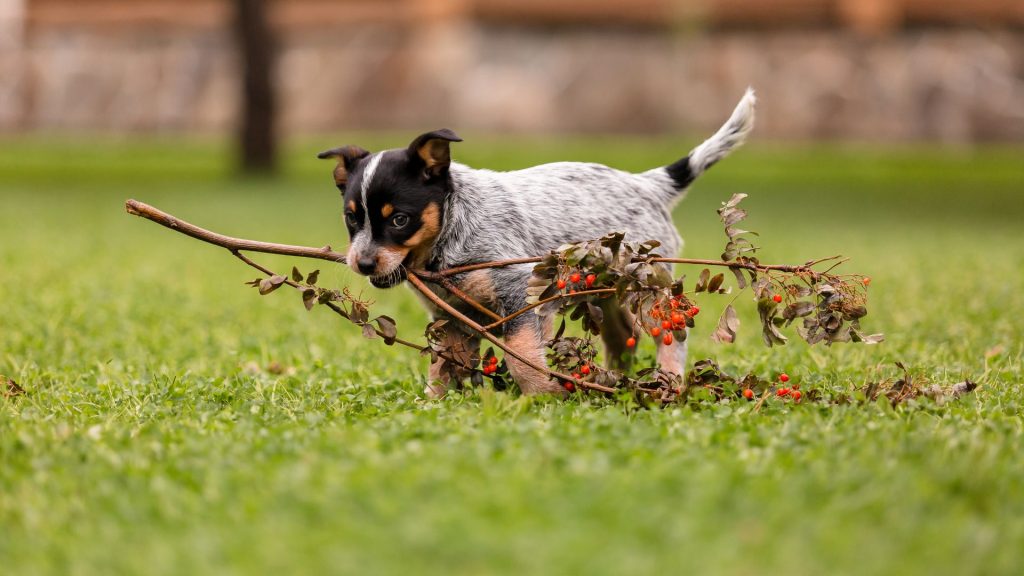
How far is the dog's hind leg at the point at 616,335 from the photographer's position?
5.64 meters

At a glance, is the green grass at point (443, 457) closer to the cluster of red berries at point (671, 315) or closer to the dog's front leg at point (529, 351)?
the dog's front leg at point (529, 351)

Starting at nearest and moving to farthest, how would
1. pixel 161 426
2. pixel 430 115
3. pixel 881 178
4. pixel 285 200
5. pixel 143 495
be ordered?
1. pixel 143 495
2. pixel 161 426
3. pixel 285 200
4. pixel 881 178
5. pixel 430 115

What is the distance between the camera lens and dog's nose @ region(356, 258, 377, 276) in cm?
473

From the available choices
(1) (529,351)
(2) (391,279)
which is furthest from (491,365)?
(2) (391,279)

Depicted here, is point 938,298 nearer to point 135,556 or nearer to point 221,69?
point 135,556

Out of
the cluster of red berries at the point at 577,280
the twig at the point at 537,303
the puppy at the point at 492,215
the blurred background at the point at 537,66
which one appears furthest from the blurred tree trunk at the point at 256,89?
the cluster of red berries at the point at 577,280

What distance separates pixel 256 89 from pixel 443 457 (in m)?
16.3

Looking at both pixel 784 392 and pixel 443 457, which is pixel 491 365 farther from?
pixel 443 457

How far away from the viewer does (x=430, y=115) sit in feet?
87.8

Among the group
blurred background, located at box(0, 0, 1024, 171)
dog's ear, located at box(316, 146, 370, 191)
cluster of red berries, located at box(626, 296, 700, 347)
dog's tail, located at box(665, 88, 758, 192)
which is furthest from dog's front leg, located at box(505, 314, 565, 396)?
blurred background, located at box(0, 0, 1024, 171)

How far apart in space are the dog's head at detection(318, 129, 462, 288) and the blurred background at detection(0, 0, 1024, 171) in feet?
64.3

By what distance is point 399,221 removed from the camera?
15.9ft

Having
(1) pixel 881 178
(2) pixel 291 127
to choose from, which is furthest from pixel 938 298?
(2) pixel 291 127

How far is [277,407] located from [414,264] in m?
0.83
